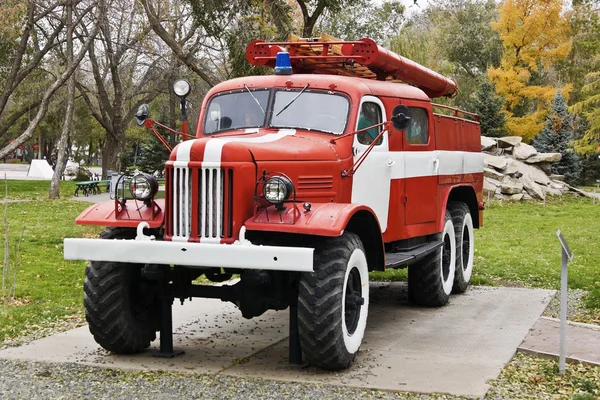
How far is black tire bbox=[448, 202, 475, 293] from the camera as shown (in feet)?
36.8

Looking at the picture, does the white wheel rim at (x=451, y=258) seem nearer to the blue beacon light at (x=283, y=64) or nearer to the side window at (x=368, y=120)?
the side window at (x=368, y=120)

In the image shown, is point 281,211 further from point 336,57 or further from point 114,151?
point 114,151

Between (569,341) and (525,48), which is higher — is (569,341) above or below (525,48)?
below

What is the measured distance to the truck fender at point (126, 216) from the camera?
732 centimetres

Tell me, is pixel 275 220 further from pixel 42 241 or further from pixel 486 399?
pixel 42 241

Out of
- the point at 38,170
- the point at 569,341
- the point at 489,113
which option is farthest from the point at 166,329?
the point at 38,170

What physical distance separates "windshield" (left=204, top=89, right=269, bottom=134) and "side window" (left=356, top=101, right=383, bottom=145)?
3.08ft

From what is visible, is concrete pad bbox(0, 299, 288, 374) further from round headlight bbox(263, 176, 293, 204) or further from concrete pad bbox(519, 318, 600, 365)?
concrete pad bbox(519, 318, 600, 365)

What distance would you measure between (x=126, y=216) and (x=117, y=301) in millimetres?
716

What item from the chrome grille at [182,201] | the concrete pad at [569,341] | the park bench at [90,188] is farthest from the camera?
the park bench at [90,188]

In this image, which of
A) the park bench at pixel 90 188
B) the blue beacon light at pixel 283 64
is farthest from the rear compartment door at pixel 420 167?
the park bench at pixel 90 188

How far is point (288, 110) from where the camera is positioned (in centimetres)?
835

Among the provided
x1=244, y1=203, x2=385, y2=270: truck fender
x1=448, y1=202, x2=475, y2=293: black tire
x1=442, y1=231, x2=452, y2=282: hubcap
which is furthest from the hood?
x1=448, y1=202, x2=475, y2=293: black tire

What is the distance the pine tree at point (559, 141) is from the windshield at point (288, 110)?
3442 cm
